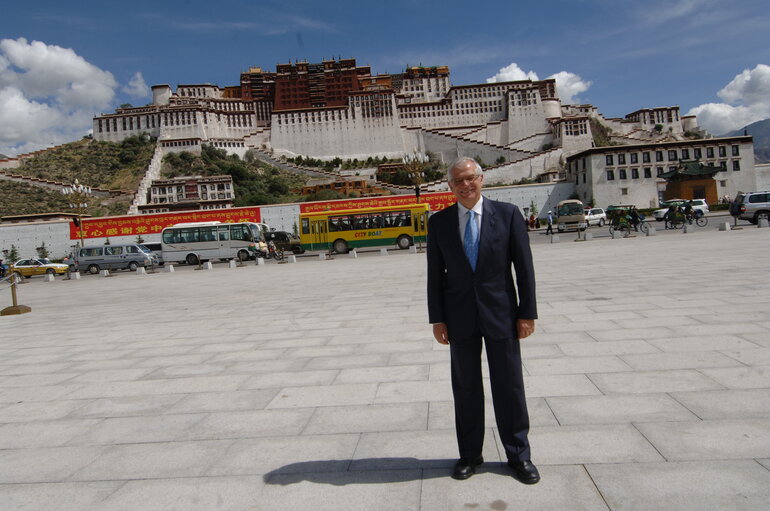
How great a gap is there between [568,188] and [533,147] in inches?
1149

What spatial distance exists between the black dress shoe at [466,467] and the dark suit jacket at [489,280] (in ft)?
2.18

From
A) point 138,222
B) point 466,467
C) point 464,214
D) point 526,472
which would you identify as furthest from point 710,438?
point 138,222

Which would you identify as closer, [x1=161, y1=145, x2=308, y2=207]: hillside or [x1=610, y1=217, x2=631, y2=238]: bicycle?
[x1=610, y1=217, x2=631, y2=238]: bicycle

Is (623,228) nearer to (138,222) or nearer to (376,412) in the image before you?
(376,412)

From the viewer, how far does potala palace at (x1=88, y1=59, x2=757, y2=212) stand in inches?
2896

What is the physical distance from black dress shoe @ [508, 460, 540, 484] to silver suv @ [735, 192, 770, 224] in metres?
24.8

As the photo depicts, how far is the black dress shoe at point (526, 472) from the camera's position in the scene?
2.67m

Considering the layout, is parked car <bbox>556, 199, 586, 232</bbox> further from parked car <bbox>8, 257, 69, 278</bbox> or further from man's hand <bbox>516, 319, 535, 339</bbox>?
man's hand <bbox>516, 319, 535, 339</bbox>

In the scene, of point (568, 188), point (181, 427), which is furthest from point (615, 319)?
point (568, 188)

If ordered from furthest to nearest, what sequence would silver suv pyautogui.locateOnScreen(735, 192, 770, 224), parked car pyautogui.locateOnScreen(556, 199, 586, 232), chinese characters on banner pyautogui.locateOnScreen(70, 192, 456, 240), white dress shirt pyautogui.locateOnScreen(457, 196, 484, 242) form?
chinese characters on banner pyautogui.locateOnScreen(70, 192, 456, 240)
parked car pyautogui.locateOnScreen(556, 199, 586, 232)
silver suv pyautogui.locateOnScreen(735, 192, 770, 224)
white dress shirt pyautogui.locateOnScreen(457, 196, 484, 242)

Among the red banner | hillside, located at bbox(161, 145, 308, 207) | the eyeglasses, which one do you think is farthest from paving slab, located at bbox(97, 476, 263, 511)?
hillside, located at bbox(161, 145, 308, 207)

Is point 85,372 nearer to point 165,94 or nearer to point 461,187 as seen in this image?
point 461,187

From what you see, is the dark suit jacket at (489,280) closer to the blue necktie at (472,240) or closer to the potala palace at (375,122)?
the blue necktie at (472,240)

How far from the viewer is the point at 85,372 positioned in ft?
18.5
